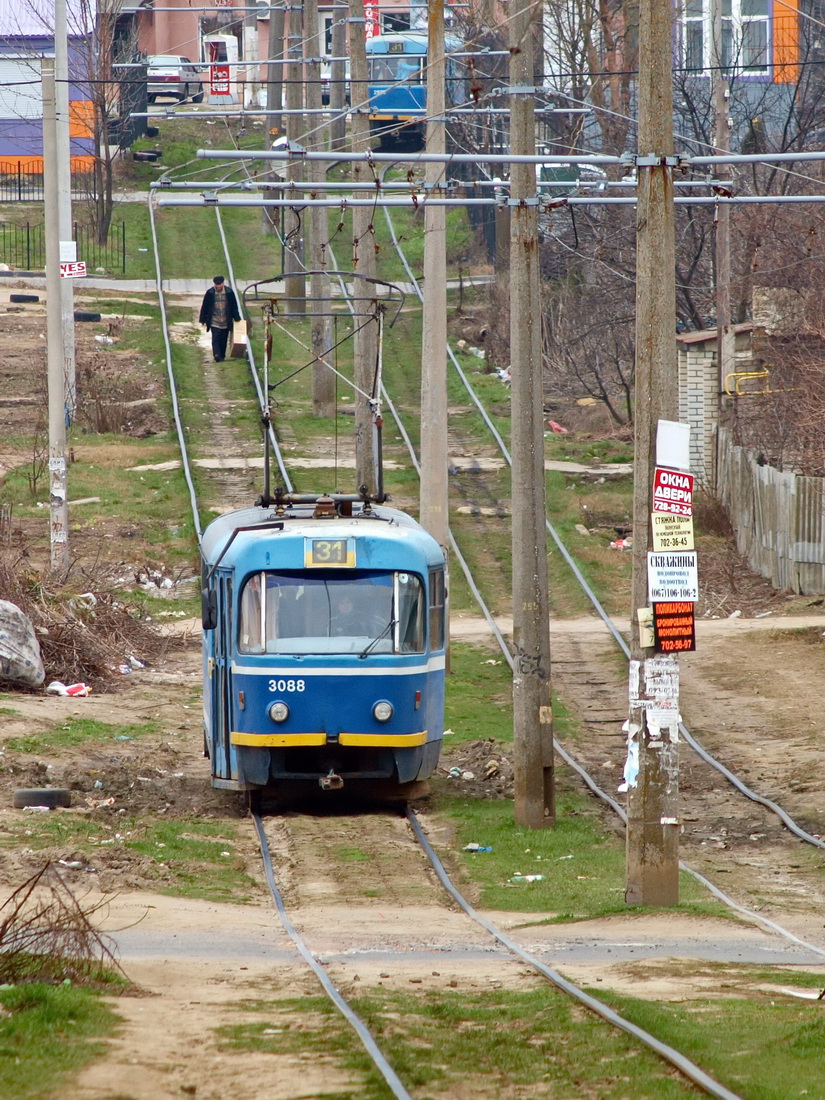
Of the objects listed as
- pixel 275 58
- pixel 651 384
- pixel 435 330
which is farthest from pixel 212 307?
pixel 651 384

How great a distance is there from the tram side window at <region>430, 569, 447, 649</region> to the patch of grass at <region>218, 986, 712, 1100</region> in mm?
6250

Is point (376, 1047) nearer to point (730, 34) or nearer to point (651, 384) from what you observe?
point (651, 384)

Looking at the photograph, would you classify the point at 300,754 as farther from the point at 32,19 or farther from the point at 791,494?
the point at 32,19

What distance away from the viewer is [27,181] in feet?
184

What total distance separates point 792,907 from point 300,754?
458 centimetres

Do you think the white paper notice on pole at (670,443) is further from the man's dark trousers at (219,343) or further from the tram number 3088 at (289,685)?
the man's dark trousers at (219,343)

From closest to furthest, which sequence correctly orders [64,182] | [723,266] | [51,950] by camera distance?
[51,950], [723,266], [64,182]

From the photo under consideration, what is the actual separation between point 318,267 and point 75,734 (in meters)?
15.3

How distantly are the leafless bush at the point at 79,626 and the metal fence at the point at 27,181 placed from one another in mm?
30727

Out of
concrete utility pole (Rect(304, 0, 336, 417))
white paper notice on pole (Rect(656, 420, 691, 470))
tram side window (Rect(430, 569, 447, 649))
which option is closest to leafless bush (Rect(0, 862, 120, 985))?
white paper notice on pole (Rect(656, 420, 691, 470))

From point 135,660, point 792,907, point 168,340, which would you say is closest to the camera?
point 792,907

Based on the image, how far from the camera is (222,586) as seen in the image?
14688mm

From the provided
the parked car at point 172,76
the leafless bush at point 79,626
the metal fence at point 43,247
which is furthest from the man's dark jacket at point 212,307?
the parked car at point 172,76

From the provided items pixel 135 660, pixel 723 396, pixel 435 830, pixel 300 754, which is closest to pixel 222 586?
pixel 300 754
